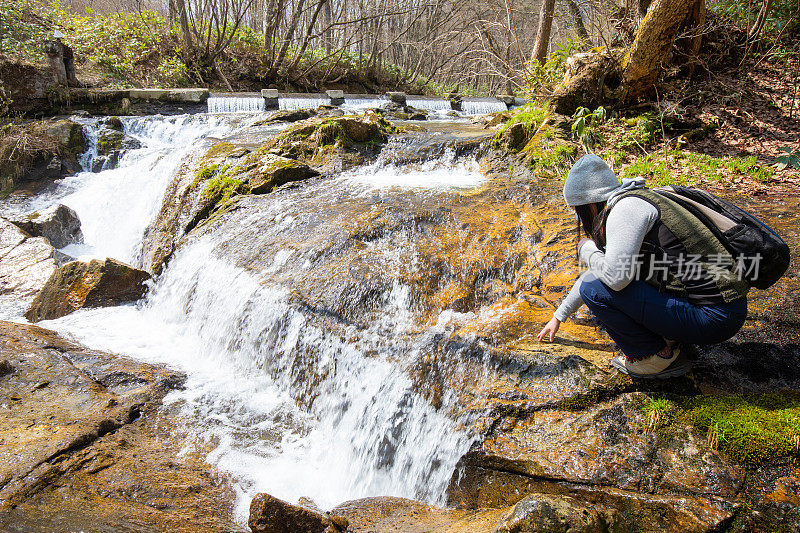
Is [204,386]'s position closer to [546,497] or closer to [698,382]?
[546,497]

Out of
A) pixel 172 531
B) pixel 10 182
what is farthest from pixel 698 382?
pixel 10 182

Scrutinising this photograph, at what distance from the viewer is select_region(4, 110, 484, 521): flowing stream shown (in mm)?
3451

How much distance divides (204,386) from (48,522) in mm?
2228

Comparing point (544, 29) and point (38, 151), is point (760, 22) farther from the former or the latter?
point (38, 151)

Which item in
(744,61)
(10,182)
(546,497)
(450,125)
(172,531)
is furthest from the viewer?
(450,125)

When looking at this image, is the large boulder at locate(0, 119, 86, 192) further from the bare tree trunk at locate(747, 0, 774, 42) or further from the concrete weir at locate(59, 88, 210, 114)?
the bare tree trunk at locate(747, 0, 774, 42)

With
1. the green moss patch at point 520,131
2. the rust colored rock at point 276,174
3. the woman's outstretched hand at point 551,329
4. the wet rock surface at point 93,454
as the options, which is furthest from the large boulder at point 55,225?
the woman's outstretched hand at point 551,329

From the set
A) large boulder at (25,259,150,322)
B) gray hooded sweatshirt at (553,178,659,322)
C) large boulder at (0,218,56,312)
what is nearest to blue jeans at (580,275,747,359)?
gray hooded sweatshirt at (553,178,659,322)

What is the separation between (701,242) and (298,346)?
3.39 meters

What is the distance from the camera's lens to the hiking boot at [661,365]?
2.82 metres

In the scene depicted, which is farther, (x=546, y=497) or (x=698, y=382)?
(x=698, y=382)

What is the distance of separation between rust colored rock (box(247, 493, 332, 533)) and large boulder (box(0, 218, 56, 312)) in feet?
20.1

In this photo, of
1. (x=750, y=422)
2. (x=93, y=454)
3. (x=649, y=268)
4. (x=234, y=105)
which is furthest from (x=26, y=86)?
(x=750, y=422)

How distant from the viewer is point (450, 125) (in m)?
12.1
